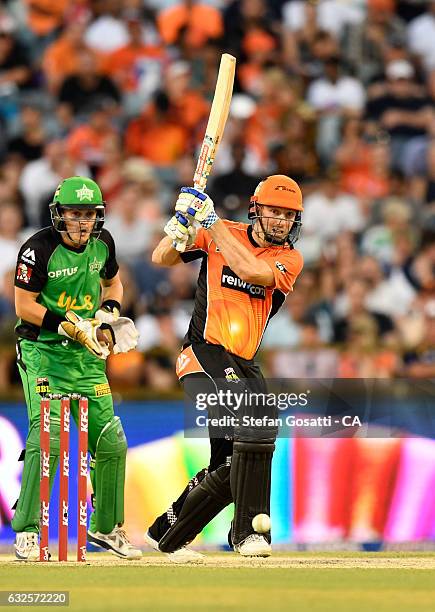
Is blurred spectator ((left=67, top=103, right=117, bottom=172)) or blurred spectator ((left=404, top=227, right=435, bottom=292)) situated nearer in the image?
blurred spectator ((left=404, top=227, right=435, bottom=292))

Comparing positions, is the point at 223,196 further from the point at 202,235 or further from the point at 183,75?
the point at 202,235

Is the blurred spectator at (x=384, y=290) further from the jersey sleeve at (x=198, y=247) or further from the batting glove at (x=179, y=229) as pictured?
the batting glove at (x=179, y=229)

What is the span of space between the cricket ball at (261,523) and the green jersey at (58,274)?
165cm

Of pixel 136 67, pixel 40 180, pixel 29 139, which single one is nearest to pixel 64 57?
pixel 136 67

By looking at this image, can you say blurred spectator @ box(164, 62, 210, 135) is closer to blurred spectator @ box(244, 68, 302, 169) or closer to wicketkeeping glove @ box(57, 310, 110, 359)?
blurred spectator @ box(244, 68, 302, 169)

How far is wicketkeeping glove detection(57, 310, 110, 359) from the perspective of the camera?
9.36 metres

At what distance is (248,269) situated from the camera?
9.16m

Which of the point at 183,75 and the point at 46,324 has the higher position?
the point at 183,75

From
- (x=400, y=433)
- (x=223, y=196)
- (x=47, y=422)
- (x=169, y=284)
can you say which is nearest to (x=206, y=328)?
(x=47, y=422)

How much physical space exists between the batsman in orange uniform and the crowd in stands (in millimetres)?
3664

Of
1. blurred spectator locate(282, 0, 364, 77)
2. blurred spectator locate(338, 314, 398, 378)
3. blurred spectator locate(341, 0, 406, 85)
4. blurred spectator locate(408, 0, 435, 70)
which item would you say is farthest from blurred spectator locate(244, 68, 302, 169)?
blurred spectator locate(338, 314, 398, 378)

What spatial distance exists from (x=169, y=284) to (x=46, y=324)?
5.04 m

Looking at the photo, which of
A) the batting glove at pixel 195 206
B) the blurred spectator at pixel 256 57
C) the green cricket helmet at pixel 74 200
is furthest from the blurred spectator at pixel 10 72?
the batting glove at pixel 195 206

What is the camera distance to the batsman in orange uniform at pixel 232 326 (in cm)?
912
